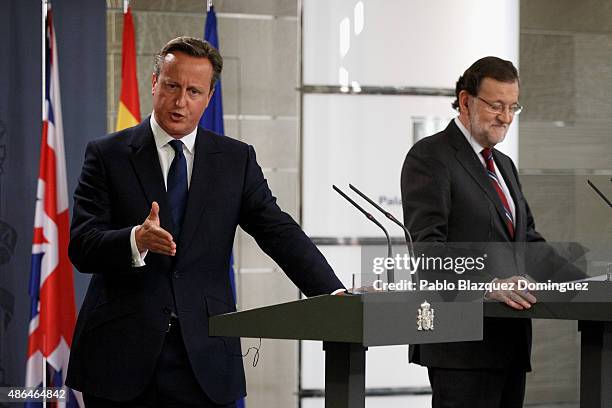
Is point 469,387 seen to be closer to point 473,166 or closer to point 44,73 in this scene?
point 473,166

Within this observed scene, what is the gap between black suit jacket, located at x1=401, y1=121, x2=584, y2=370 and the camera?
2.95 metres

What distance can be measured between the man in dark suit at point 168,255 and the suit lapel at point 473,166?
2.13ft

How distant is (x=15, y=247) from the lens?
14.6 feet

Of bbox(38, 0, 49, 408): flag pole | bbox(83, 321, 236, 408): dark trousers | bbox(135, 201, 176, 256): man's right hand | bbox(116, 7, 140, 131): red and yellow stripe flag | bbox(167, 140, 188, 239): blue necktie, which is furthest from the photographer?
bbox(116, 7, 140, 131): red and yellow stripe flag

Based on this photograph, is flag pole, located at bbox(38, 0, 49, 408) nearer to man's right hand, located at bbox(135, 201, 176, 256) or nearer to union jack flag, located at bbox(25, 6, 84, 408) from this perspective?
union jack flag, located at bbox(25, 6, 84, 408)

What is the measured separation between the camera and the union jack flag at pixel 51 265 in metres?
4.30

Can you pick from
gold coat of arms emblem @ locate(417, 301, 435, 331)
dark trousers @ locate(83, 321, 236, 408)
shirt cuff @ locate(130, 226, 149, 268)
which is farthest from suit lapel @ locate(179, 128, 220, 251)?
gold coat of arms emblem @ locate(417, 301, 435, 331)

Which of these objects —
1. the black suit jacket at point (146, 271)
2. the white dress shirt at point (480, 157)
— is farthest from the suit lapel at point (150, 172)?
the white dress shirt at point (480, 157)

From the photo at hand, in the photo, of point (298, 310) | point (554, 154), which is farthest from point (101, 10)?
point (298, 310)

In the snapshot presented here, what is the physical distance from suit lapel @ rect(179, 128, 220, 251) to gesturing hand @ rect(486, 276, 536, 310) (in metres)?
0.83

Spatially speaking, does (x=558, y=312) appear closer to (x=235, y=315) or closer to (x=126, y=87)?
(x=235, y=315)

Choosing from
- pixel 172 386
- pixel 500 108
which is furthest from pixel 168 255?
pixel 500 108

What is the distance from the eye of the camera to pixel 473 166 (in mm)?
3041

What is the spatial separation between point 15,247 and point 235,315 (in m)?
2.70
